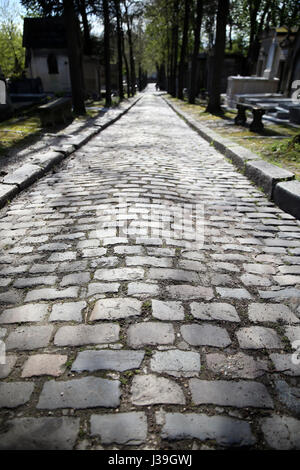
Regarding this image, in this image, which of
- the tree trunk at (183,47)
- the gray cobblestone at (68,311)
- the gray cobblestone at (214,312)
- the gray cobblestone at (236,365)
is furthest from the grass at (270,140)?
Answer: the tree trunk at (183,47)

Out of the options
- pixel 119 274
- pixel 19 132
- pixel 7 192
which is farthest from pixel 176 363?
pixel 19 132

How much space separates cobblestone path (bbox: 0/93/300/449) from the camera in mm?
1467

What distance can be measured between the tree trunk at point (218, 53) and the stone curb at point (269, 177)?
318 inches

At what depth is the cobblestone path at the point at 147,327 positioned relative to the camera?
4.81ft

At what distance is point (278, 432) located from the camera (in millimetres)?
1445

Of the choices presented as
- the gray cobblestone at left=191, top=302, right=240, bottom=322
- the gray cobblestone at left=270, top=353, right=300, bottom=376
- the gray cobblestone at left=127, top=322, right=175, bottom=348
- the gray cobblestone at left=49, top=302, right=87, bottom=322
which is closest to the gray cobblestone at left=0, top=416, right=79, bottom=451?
the gray cobblestone at left=127, top=322, right=175, bottom=348

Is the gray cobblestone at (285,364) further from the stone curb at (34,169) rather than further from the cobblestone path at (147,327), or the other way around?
the stone curb at (34,169)

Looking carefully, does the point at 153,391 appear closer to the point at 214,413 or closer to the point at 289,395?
the point at 214,413

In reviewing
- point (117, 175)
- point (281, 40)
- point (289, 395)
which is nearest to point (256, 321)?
point (289, 395)

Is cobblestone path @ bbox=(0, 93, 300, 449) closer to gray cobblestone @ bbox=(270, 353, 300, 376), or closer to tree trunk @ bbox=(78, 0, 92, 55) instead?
gray cobblestone @ bbox=(270, 353, 300, 376)

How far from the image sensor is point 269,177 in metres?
4.61

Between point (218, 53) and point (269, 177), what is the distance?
11.0 m

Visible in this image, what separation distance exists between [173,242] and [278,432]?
1898 mm

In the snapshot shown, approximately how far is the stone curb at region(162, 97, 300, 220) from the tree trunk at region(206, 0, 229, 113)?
8067mm
